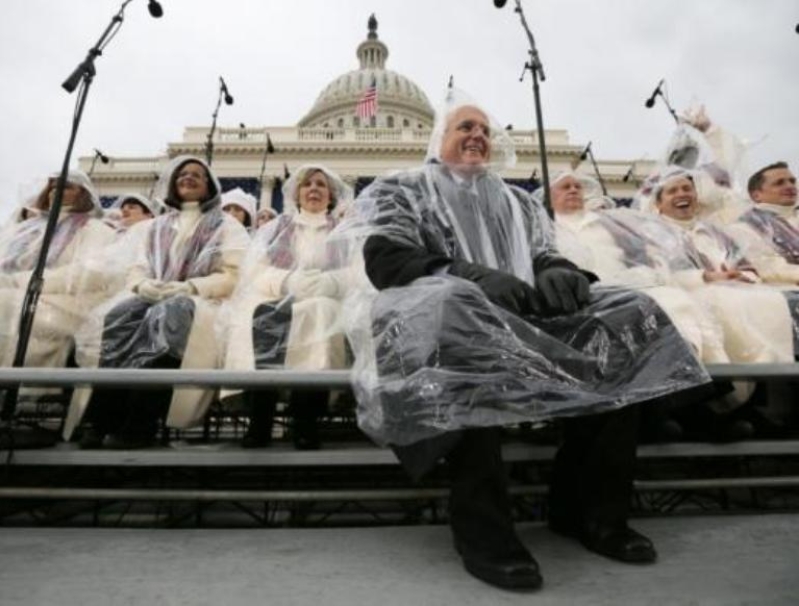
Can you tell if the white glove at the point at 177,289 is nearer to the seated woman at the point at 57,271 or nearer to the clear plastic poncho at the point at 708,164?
the seated woman at the point at 57,271

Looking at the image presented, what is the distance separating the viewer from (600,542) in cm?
144

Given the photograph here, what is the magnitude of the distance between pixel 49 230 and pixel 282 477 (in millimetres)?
1802

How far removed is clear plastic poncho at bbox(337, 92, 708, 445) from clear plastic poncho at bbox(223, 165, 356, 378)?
519mm

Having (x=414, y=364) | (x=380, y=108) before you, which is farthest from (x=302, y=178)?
(x=380, y=108)

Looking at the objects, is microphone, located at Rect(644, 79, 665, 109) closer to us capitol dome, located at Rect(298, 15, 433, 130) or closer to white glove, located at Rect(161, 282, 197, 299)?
white glove, located at Rect(161, 282, 197, 299)

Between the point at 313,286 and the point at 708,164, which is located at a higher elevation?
the point at 708,164

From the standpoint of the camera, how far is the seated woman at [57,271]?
2637 mm

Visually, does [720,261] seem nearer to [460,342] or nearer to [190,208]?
[460,342]

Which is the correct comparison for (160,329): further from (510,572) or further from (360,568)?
(510,572)

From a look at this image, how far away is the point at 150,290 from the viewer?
8.38ft

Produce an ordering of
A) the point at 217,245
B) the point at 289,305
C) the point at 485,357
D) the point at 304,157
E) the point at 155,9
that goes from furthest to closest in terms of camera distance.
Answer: the point at 304,157 < the point at 155,9 < the point at 217,245 < the point at 289,305 < the point at 485,357

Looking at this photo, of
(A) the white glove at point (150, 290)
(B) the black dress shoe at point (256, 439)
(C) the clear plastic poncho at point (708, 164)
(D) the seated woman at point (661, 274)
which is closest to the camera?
(D) the seated woman at point (661, 274)

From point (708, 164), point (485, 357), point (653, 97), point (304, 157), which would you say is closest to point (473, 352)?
point (485, 357)

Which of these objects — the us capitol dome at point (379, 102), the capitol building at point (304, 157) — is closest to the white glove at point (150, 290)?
the capitol building at point (304, 157)
